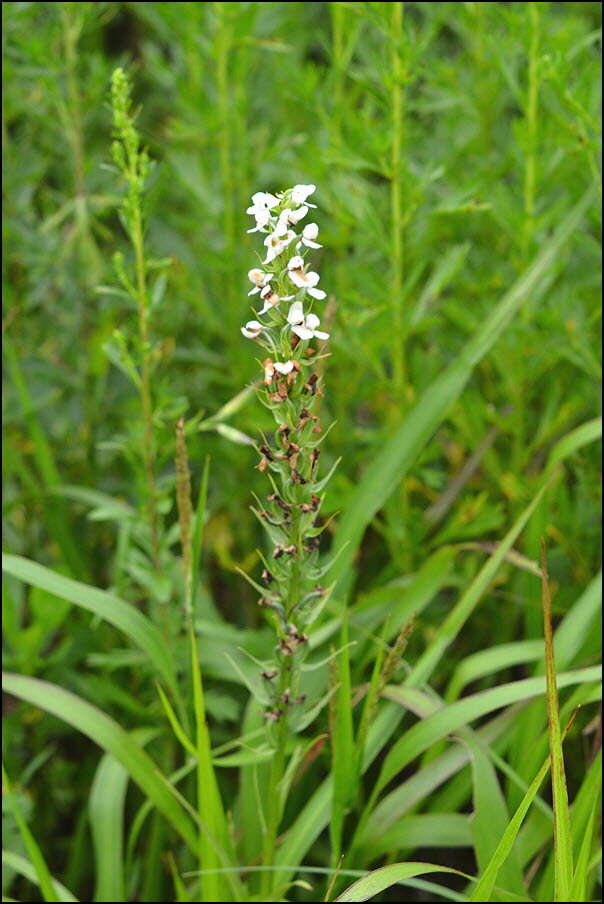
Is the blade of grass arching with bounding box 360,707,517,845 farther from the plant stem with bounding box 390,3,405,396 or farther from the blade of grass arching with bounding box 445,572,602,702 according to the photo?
the plant stem with bounding box 390,3,405,396

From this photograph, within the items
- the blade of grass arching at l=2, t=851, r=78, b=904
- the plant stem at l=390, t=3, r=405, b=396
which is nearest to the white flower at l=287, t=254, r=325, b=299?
the plant stem at l=390, t=3, r=405, b=396

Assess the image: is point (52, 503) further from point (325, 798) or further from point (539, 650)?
point (539, 650)

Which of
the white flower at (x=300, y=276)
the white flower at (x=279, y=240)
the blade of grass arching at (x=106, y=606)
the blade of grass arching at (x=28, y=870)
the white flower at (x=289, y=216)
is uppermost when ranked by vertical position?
the white flower at (x=289, y=216)

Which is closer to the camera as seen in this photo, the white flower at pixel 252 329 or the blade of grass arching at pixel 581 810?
the white flower at pixel 252 329

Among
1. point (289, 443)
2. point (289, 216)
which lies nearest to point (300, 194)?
point (289, 216)

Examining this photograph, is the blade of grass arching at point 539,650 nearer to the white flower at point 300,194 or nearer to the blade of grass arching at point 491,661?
the blade of grass arching at point 491,661

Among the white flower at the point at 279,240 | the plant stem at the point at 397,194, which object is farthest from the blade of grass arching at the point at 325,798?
the white flower at the point at 279,240

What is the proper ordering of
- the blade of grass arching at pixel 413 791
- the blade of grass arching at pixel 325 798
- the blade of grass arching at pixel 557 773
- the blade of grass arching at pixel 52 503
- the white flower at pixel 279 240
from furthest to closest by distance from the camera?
the blade of grass arching at pixel 52 503, the blade of grass arching at pixel 413 791, the blade of grass arching at pixel 325 798, the blade of grass arching at pixel 557 773, the white flower at pixel 279 240
